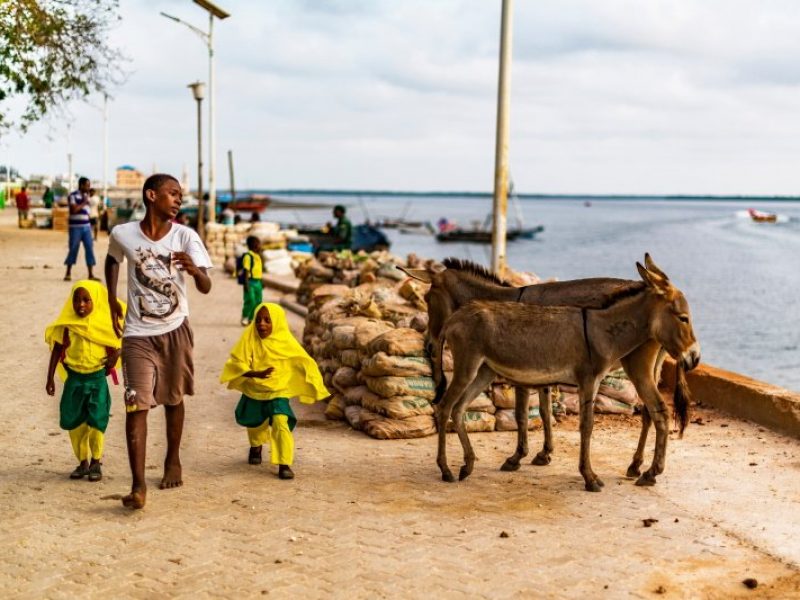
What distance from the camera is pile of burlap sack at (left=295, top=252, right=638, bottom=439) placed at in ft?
27.9

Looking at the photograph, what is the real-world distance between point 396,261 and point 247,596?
1127 centimetres

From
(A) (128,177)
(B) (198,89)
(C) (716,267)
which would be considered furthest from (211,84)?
(A) (128,177)

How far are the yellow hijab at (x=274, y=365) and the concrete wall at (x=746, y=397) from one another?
13.4 ft

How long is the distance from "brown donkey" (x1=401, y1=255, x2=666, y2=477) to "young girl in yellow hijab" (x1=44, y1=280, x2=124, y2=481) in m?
2.29

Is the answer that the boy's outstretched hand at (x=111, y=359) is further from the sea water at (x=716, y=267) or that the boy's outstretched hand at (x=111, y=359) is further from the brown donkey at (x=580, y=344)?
the sea water at (x=716, y=267)

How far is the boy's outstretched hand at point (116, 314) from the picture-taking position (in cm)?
656

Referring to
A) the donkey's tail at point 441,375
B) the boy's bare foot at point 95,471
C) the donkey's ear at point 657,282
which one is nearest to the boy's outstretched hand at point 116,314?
the boy's bare foot at point 95,471

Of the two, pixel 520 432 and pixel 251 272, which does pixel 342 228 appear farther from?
pixel 520 432

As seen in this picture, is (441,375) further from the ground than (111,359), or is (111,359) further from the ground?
(111,359)

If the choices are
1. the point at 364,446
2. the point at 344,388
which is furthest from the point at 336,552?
the point at 344,388

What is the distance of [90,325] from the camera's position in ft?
22.9

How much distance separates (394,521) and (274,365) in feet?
5.59

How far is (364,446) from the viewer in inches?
322

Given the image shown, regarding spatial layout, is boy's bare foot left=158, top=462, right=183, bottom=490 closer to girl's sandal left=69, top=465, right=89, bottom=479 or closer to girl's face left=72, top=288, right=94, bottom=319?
girl's sandal left=69, top=465, right=89, bottom=479
